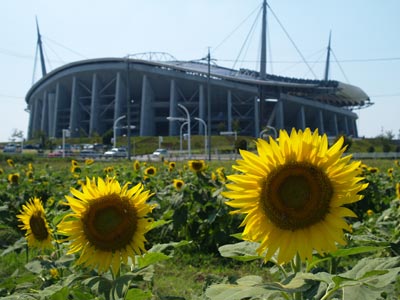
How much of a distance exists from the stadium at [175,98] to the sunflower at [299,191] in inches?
A: 2475

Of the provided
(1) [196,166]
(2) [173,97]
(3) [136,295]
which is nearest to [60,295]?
(3) [136,295]

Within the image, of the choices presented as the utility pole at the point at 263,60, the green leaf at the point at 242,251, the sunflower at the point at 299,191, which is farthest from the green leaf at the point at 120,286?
the utility pole at the point at 263,60

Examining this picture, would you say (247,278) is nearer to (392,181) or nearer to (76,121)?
(392,181)

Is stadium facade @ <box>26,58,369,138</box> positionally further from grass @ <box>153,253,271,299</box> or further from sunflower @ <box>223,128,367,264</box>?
sunflower @ <box>223,128,367,264</box>

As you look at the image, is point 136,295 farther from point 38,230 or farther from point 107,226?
point 38,230

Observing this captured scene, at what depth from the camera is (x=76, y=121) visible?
252 feet

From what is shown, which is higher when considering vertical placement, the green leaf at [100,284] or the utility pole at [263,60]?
the utility pole at [263,60]

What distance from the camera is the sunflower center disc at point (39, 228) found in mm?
2697

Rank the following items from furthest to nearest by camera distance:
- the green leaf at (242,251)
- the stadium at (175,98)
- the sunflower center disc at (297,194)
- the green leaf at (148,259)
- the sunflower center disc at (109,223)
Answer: the stadium at (175,98), the green leaf at (148,259), the sunflower center disc at (109,223), the green leaf at (242,251), the sunflower center disc at (297,194)

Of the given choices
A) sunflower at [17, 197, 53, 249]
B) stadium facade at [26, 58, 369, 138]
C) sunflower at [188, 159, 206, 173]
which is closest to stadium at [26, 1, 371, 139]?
stadium facade at [26, 58, 369, 138]

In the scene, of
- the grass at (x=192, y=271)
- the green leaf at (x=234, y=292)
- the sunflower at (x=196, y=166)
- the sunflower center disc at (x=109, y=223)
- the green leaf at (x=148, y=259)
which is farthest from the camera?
the sunflower at (x=196, y=166)

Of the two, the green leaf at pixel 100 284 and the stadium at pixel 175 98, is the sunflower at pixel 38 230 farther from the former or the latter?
the stadium at pixel 175 98

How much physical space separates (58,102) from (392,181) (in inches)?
2982

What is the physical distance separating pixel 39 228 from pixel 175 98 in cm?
6721
